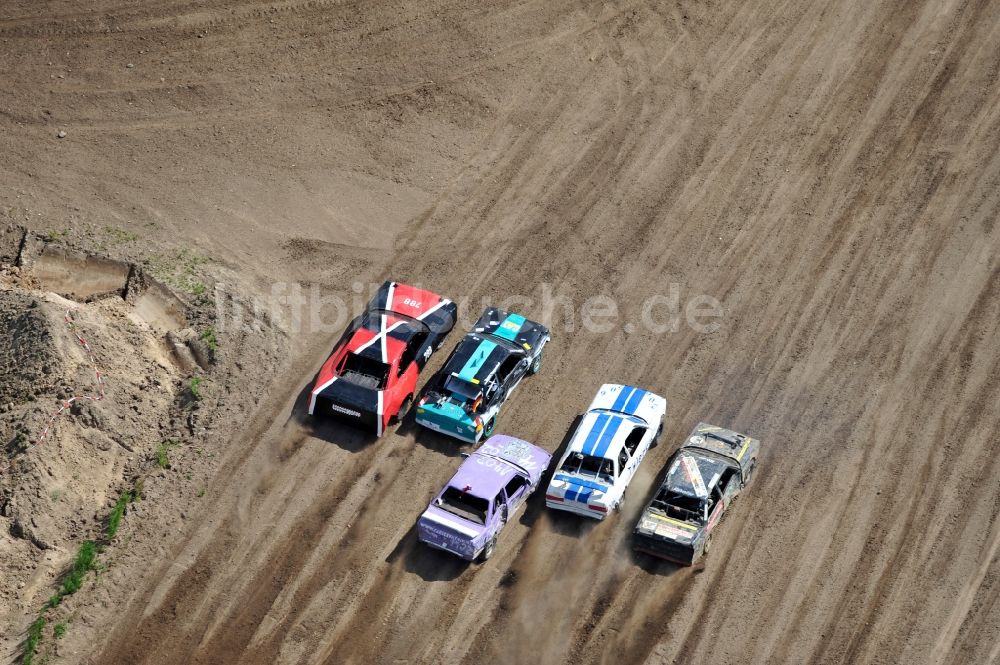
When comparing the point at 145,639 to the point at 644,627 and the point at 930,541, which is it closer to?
the point at 644,627

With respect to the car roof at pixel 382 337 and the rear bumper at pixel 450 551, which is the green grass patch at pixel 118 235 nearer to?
the car roof at pixel 382 337

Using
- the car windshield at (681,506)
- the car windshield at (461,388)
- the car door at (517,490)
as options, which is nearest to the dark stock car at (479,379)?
the car windshield at (461,388)

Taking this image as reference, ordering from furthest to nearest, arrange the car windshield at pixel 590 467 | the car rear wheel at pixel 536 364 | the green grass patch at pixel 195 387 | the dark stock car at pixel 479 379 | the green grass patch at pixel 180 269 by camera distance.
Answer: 1. the green grass patch at pixel 180 269
2. the car rear wheel at pixel 536 364
3. the green grass patch at pixel 195 387
4. the dark stock car at pixel 479 379
5. the car windshield at pixel 590 467

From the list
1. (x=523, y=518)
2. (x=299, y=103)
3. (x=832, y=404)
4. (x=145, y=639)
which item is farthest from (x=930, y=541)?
(x=299, y=103)

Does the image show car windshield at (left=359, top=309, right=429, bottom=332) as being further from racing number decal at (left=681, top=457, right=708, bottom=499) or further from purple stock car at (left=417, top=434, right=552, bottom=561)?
racing number decal at (left=681, top=457, right=708, bottom=499)

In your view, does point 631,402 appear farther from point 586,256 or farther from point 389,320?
point 389,320

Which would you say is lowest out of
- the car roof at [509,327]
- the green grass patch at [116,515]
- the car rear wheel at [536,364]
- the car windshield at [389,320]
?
the green grass patch at [116,515]
